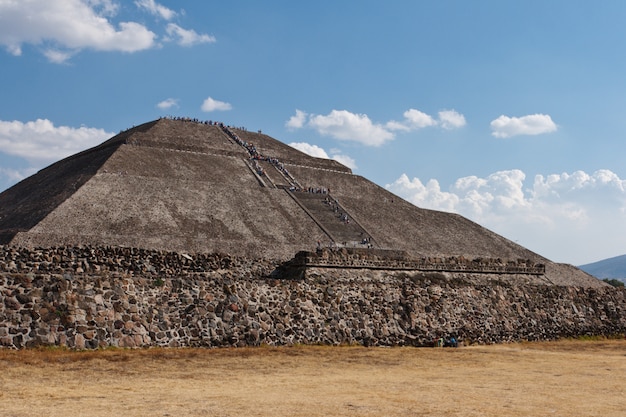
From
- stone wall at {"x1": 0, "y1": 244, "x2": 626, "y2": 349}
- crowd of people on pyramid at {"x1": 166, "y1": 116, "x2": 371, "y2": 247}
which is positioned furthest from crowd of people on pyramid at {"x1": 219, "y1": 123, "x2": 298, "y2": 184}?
stone wall at {"x1": 0, "y1": 244, "x2": 626, "y2": 349}

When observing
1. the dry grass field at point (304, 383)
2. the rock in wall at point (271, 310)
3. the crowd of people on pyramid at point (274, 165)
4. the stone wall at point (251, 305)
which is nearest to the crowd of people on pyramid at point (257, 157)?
the crowd of people on pyramid at point (274, 165)

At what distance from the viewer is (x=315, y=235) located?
41.9m

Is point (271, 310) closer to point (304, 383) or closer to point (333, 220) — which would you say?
point (304, 383)

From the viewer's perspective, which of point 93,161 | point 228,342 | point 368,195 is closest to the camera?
point 228,342

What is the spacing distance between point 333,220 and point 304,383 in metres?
31.8

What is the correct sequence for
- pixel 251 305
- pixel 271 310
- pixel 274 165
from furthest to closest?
pixel 274 165 → pixel 271 310 → pixel 251 305

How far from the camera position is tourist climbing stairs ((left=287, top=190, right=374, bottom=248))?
43.3 metres

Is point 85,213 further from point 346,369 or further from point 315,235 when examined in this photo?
point 346,369

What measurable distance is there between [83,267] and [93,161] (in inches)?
831

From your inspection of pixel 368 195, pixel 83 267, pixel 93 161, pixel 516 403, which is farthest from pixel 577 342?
pixel 93 161

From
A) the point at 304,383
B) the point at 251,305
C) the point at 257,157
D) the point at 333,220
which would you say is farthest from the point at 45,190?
the point at 304,383

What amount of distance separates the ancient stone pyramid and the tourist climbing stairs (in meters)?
0.09

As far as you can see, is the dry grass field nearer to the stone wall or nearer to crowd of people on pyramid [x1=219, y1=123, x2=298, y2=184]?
the stone wall

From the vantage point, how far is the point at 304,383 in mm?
15117
